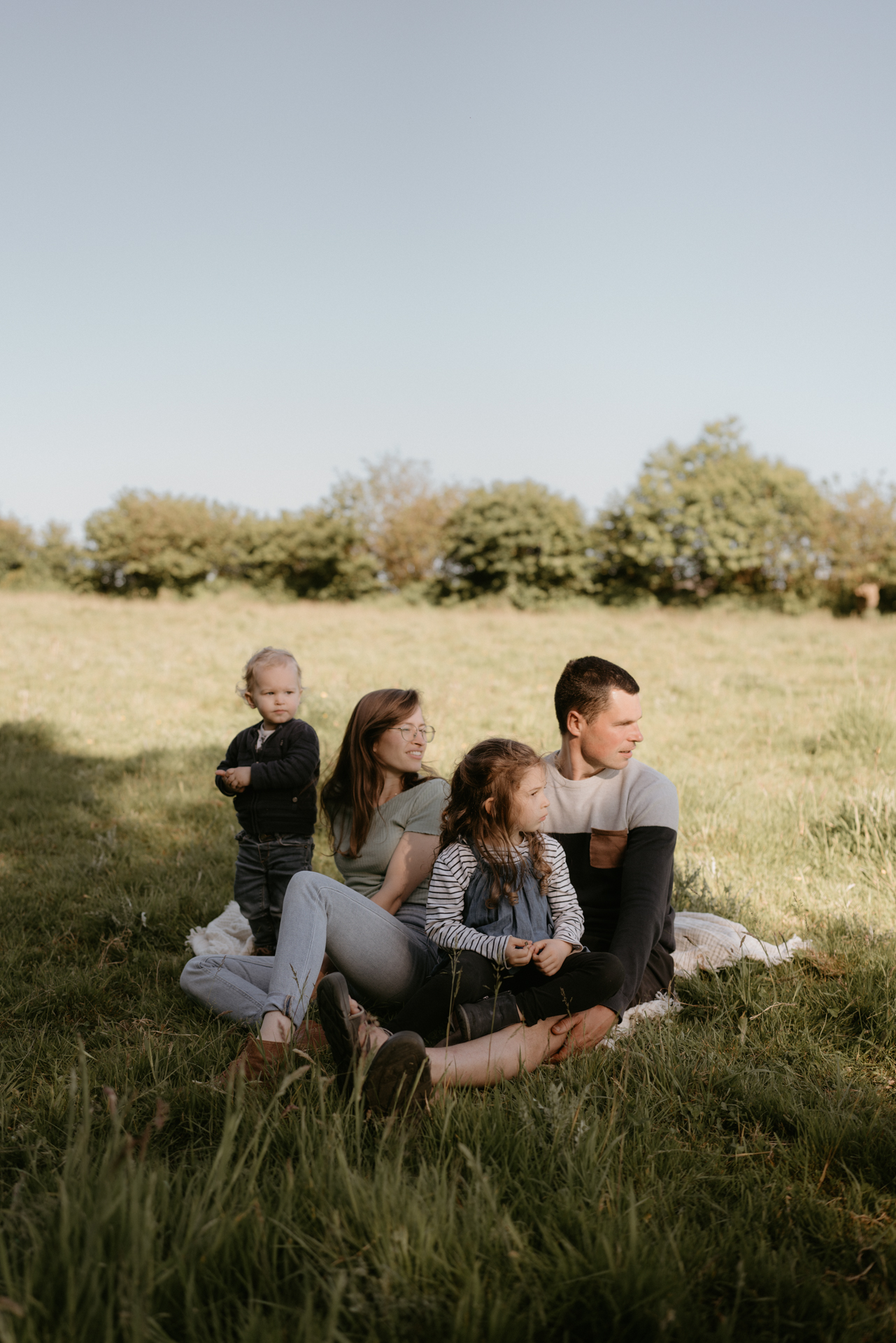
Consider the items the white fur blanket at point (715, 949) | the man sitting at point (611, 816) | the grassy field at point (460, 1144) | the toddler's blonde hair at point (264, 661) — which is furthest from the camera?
the toddler's blonde hair at point (264, 661)

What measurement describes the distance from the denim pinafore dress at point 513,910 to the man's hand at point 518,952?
0.16 m

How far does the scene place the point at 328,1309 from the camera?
169 centimetres

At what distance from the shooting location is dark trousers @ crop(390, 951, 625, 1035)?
9.61 ft

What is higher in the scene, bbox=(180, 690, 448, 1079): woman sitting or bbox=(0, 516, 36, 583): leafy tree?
bbox=(0, 516, 36, 583): leafy tree

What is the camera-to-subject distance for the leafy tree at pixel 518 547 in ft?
144

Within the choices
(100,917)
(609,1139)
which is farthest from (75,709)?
(609,1139)

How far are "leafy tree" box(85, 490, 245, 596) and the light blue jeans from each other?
4850cm

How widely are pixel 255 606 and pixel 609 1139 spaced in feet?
90.5

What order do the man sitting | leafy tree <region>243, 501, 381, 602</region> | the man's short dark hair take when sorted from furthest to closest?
1. leafy tree <region>243, 501, 381, 602</region>
2. the man's short dark hair
3. the man sitting

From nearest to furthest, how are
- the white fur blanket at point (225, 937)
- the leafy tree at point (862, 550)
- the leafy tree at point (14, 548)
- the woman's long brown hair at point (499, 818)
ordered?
the woman's long brown hair at point (499, 818) < the white fur blanket at point (225, 937) < the leafy tree at point (862, 550) < the leafy tree at point (14, 548)

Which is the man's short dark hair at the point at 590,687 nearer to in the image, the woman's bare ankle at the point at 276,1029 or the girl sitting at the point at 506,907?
the girl sitting at the point at 506,907

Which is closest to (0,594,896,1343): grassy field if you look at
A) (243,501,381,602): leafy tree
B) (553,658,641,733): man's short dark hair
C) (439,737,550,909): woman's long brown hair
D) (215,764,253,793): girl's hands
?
(439,737,550,909): woman's long brown hair

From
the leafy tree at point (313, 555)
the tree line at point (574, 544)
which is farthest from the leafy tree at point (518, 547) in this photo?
the leafy tree at point (313, 555)

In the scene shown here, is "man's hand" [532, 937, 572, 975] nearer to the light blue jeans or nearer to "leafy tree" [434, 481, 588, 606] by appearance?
the light blue jeans
